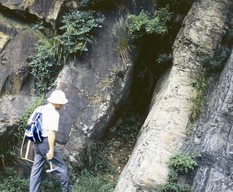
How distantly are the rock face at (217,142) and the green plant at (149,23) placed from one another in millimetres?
2308

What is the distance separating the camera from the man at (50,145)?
7.09 m

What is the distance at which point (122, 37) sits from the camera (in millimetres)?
9586

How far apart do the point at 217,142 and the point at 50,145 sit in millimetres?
2974

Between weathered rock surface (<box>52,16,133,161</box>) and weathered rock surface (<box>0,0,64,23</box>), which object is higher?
weathered rock surface (<box>0,0,64,23</box>)

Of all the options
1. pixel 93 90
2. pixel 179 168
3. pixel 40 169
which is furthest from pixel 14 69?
pixel 179 168

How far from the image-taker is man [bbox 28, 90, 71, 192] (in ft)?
23.2

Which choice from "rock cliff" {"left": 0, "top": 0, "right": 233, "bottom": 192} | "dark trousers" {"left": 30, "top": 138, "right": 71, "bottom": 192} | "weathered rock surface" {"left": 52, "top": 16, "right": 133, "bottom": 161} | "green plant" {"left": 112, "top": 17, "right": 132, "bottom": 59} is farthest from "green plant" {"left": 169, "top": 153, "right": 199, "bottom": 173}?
"green plant" {"left": 112, "top": 17, "right": 132, "bottom": 59}

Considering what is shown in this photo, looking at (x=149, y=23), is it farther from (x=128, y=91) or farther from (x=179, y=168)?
(x=179, y=168)

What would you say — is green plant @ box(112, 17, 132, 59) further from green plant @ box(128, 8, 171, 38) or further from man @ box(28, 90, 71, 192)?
man @ box(28, 90, 71, 192)

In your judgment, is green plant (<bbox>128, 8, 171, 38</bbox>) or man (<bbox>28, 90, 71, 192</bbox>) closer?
man (<bbox>28, 90, 71, 192</bbox>)

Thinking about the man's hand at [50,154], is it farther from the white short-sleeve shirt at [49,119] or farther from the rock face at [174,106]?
the rock face at [174,106]

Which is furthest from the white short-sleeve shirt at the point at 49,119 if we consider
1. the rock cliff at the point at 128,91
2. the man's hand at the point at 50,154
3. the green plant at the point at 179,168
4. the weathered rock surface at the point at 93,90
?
the green plant at the point at 179,168

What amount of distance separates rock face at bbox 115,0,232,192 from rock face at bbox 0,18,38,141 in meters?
2.77

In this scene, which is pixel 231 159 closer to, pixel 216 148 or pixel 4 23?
pixel 216 148
